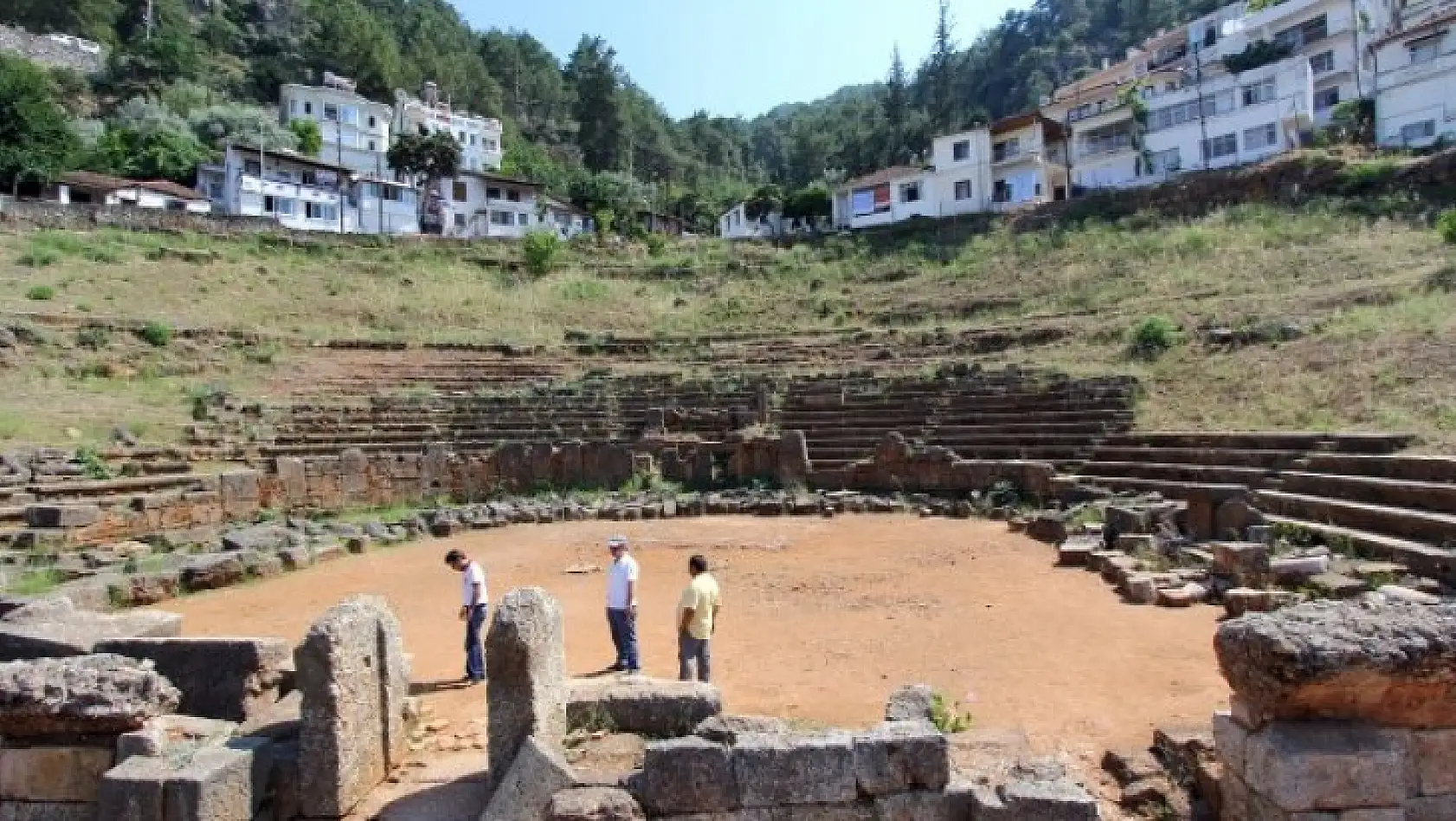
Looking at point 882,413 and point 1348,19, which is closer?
point 882,413

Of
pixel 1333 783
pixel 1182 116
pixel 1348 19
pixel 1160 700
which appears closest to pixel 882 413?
pixel 1160 700

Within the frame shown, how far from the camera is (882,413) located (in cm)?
2381

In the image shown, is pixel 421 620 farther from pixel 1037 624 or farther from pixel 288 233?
pixel 288 233

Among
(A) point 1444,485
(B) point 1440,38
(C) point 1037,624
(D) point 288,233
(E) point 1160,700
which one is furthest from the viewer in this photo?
(D) point 288,233

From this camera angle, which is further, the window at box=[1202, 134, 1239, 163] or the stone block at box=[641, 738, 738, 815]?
the window at box=[1202, 134, 1239, 163]

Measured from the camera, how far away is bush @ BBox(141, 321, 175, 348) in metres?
28.0

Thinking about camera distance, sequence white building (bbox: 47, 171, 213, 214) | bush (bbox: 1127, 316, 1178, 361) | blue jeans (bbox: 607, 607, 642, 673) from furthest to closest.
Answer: white building (bbox: 47, 171, 213, 214) < bush (bbox: 1127, 316, 1178, 361) < blue jeans (bbox: 607, 607, 642, 673)

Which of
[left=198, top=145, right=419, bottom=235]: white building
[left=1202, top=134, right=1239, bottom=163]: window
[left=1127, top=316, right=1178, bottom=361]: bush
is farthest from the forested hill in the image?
[left=1127, top=316, right=1178, bottom=361]: bush

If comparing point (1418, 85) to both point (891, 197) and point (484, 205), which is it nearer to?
point (891, 197)

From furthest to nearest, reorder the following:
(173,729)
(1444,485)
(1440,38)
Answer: (1440,38), (1444,485), (173,729)

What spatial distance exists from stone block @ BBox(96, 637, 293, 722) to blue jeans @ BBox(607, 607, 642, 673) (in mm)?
2935

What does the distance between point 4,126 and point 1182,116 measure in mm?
59028

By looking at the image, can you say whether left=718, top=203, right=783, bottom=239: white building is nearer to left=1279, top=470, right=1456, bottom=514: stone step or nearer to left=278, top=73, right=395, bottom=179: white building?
left=278, top=73, right=395, bottom=179: white building

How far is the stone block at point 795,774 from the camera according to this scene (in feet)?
16.9
